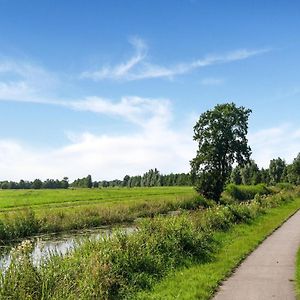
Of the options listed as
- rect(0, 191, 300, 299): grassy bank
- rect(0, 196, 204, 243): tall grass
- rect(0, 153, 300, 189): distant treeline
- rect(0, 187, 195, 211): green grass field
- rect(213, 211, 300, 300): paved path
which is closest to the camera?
rect(0, 191, 300, 299): grassy bank

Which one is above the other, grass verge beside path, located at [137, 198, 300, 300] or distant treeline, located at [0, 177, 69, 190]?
distant treeline, located at [0, 177, 69, 190]

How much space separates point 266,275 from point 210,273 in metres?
1.81

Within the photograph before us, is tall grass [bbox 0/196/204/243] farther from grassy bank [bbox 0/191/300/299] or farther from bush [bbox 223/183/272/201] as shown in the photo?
bush [bbox 223/183/272/201]

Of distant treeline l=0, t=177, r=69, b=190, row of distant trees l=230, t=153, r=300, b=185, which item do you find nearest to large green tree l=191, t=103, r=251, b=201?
row of distant trees l=230, t=153, r=300, b=185

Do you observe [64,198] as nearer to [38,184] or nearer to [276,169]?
[276,169]

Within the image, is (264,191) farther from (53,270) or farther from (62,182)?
(62,182)

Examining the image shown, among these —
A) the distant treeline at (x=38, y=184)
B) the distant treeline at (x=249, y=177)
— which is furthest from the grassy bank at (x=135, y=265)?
the distant treeline at (x=38, y=184)

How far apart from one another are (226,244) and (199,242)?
2.54 meters

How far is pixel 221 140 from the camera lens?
258ft

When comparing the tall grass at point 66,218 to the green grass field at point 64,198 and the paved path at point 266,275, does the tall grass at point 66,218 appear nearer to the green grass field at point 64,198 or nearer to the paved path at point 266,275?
the green grass field at point 64,198

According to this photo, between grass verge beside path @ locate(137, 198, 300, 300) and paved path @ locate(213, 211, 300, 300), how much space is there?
13.2 inches

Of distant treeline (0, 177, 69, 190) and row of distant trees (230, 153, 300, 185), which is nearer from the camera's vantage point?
row of distant trees (230, 153, 300, 185)

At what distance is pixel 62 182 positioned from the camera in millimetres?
176125

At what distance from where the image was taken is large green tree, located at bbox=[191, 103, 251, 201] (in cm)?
7800
